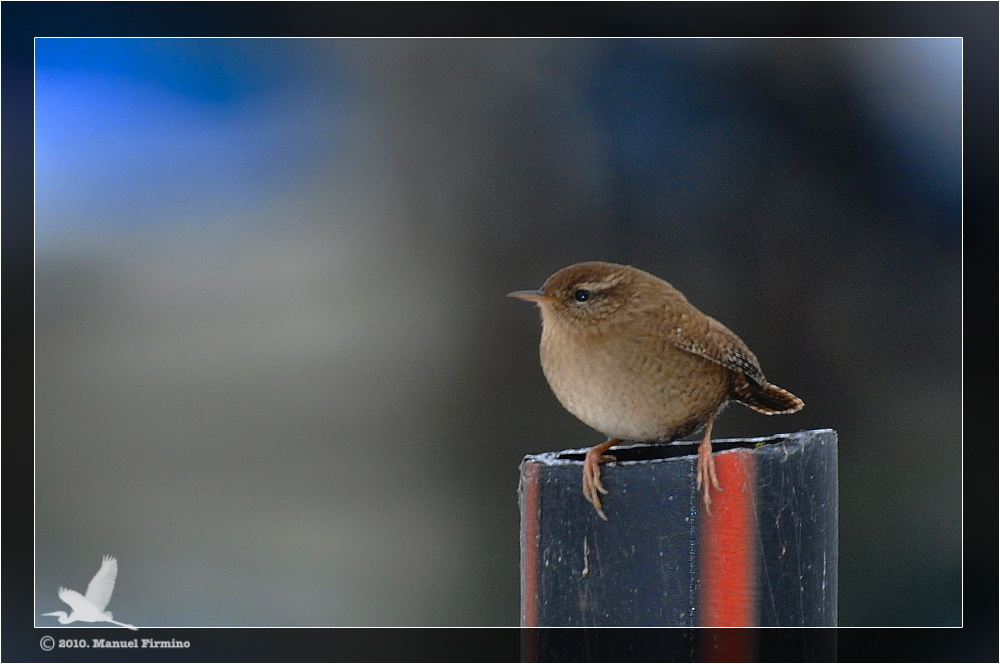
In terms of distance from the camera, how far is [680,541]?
7.91ft

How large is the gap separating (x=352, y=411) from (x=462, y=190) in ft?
3.32

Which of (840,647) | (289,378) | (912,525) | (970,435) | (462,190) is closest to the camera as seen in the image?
(840,647)

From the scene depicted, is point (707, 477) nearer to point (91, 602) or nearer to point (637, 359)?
point (637, 359)

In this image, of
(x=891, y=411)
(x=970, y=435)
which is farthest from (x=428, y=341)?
(x=970, y=435)

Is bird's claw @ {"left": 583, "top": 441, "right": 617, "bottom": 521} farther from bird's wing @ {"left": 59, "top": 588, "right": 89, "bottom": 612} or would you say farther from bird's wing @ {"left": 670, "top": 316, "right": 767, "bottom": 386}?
bird's wing @ {"left": 59, "top": 588, "right": 89, "bottom": 612}

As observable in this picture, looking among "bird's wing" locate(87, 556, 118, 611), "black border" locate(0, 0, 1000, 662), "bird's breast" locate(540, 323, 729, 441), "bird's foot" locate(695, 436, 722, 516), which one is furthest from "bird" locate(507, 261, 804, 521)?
"bird's wing" locate(87, 556, 118, 611)

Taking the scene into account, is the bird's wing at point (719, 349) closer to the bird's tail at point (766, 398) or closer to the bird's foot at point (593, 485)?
the bird's tail at point (766, 398)

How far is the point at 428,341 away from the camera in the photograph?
435 centimetres

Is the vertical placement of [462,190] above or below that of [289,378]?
above

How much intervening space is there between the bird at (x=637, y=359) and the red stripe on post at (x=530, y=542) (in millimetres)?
406

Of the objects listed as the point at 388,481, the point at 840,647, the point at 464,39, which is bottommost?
the point at 840,647

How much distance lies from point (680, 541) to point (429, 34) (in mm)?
1765

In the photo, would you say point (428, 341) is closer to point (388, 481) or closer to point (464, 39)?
point (388, 481)

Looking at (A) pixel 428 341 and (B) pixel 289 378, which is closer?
(B) pixel 289 378
